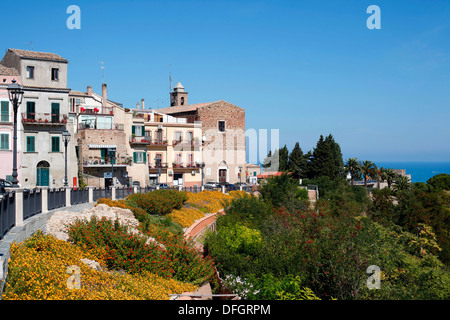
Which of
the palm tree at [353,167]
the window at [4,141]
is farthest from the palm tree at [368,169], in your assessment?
the window at [4,141]

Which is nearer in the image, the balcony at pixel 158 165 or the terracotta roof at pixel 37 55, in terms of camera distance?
the terracotta roof at pixel 37 55

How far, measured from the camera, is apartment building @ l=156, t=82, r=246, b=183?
6238cm

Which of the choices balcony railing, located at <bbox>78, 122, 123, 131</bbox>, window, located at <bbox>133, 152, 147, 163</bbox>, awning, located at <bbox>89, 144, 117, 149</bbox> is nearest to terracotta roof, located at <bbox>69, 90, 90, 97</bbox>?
balcony railing, located at <bbox>78, 122, 123, 131</bbox>

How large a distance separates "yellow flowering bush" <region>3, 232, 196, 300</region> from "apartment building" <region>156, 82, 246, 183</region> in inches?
1893

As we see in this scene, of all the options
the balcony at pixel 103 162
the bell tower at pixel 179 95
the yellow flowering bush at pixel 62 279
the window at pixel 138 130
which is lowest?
the yellow flowering bush at pixel 62 279

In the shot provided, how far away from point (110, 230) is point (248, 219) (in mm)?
13284

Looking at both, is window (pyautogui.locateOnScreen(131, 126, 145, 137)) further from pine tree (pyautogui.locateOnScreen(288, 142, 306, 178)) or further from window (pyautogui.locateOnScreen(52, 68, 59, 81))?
pine tree (pyautogui.locateOnScreen(288, 142, 306, 178))

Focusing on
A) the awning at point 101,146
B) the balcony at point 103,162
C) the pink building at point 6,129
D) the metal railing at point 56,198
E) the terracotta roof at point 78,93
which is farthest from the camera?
the terracotta roof at point 78,93

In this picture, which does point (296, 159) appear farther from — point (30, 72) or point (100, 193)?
point (100, 193)

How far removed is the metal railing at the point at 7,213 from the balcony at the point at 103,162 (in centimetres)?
3521

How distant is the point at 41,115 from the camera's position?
132 feet

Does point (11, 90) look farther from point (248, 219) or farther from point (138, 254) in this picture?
point (248, 219)

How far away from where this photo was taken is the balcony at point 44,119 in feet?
130

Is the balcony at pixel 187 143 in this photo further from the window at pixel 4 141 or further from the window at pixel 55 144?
the window at pixel 4 141
